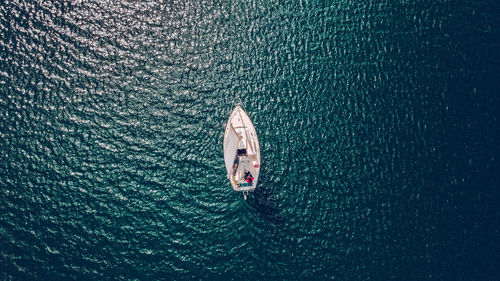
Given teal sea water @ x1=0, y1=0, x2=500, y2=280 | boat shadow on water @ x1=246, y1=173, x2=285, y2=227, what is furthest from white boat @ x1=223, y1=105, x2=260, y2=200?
teal sea water @ x1=0, y1=0, x2=500, y2=280

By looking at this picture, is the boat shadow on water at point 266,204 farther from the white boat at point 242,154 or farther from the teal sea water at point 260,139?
the white boat at point 242,154

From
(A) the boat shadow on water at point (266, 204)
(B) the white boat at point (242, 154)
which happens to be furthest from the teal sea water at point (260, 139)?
(B) the white boat at point (242, 154)

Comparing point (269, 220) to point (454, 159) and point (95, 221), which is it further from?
point (454, 159)

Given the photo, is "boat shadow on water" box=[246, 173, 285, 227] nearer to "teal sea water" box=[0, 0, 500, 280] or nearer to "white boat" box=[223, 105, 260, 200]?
"teal sea water" box=[0, 0, 500, 280]

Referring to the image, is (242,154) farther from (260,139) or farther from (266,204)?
(266,204)

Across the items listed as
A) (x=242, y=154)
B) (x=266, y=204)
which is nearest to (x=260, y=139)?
(x=242, y=154)

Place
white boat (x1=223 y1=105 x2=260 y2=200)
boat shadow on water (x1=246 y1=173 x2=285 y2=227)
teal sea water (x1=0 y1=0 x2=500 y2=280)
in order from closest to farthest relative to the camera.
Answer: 1. teal sea water (x1=0 y1=0 x2=500 y2=280)
2. white boat (x1=223 y1=105 x2=260 y2=200)
3. boat shadow on water (x1=246 y1=173 x2=285 y2=227)
